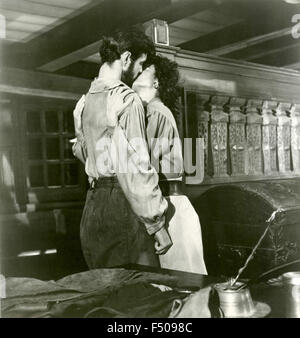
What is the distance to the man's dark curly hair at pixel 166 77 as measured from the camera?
9.59 feet

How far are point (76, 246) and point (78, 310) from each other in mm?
2798

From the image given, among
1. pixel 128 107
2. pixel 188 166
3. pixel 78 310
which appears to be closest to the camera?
pixel 78 310

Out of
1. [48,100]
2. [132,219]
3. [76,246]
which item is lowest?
[76,246]

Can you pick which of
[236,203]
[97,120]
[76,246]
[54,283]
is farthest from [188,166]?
[54,283]

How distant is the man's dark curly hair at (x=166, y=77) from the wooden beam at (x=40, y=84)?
1163 millimetres

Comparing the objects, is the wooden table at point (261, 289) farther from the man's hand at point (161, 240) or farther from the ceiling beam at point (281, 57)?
the ceiling beam at point (281, 57)

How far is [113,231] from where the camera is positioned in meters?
2.01

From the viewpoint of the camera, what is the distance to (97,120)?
2021 mm

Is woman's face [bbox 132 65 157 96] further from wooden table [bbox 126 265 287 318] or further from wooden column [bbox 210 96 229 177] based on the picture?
wooden table [bbox 126 265 287 318]

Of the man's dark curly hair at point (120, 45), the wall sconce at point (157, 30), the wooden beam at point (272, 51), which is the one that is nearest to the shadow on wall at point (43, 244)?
the wall sconce at point (157, 30)

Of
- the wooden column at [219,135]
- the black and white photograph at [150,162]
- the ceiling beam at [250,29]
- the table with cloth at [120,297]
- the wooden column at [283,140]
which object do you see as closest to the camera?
the table with cloth at [120,297]

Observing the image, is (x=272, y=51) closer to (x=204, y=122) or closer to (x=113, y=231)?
(x=204, y=122)

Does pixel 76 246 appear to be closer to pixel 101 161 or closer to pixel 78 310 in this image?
pixel 101 161

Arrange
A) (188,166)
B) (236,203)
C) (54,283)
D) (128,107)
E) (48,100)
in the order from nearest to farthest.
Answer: (54,283)
(128,107)
(236,203)
(188,166)
(48,100)
